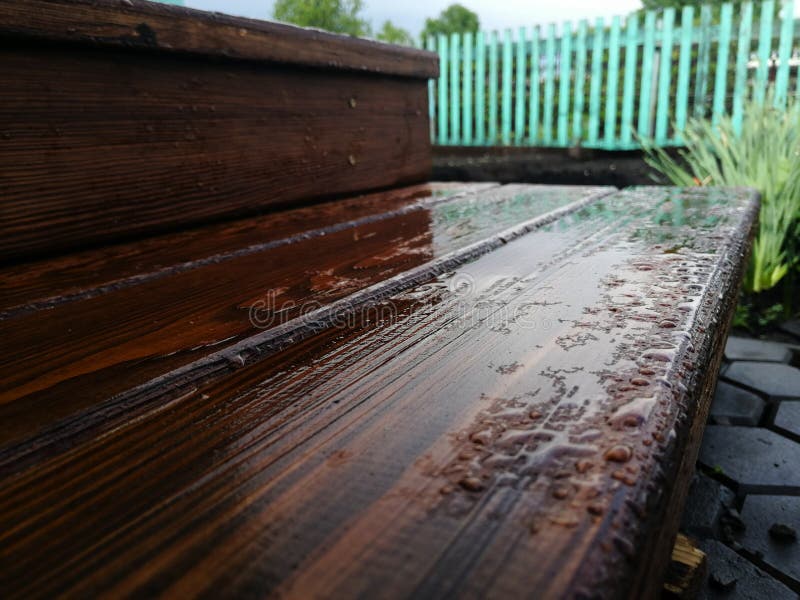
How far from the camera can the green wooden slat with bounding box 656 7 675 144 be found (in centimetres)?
574

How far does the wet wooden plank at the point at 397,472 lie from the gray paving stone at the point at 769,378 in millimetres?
1395

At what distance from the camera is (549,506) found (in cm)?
28

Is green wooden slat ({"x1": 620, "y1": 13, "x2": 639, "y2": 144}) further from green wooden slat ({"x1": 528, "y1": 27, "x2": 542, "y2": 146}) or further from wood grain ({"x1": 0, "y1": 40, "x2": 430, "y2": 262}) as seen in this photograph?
wood grain ({"x1": 0, "y1": 40, "x2": 430, "y2": 262})

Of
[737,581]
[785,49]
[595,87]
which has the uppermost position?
[785,49]

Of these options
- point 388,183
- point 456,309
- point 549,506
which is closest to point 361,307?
point 456,309

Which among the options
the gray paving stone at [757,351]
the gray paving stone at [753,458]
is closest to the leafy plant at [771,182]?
the gray paving stone at [757,351]

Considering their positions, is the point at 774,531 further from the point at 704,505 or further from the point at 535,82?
the point at 535,82

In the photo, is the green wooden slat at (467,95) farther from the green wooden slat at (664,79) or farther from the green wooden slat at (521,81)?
the green wooden slat at (664,79)

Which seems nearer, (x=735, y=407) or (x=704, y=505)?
(x=704, y=505)

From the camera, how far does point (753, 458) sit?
1331mm

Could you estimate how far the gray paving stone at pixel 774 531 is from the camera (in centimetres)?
100

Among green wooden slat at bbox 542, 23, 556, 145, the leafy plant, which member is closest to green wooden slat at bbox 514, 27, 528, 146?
green wooden slat at bbox 542, 23, 556, 145

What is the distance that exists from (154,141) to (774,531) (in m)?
1.36

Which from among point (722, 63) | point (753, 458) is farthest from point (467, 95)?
point (753, 458)
